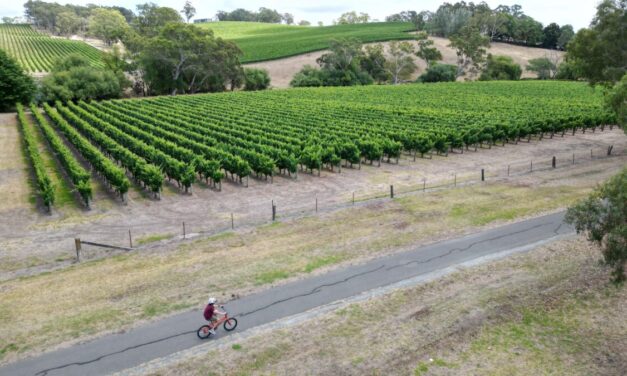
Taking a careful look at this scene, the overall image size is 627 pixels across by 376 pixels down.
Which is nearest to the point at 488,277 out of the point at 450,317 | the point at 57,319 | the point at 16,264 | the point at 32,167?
the point at 450,317

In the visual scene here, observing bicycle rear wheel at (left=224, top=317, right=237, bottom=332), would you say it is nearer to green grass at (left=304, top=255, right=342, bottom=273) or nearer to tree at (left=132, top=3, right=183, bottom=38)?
green grass at (left=304, top=255, right=342, bottom=273)

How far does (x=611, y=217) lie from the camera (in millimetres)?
15031

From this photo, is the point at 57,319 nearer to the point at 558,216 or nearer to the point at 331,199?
the point at 331,199

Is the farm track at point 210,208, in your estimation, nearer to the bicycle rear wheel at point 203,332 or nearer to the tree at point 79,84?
the bicycle rear wheel at point 203,332

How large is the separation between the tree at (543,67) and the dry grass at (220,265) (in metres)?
131

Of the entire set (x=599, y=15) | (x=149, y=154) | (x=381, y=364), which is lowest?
(x=381, y=364)

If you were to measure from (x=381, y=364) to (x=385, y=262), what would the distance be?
26.5ft

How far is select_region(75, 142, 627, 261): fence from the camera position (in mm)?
28203

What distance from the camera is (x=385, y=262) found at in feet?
75.3

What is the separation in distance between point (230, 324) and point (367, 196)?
64.7ft

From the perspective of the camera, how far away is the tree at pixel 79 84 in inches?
3647

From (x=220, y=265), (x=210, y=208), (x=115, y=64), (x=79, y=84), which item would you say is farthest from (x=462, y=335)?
(x=115, y=64)

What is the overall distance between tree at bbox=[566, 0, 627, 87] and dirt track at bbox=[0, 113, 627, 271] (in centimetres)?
815

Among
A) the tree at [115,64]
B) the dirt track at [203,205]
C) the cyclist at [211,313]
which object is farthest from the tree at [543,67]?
the cyclist at [211,313]
